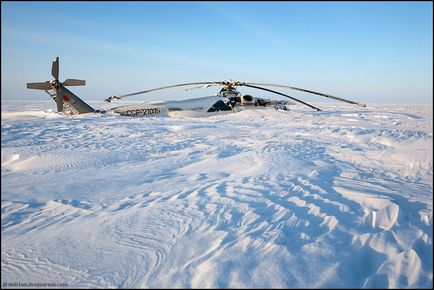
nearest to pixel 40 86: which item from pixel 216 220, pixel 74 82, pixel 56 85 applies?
pixel 56 85

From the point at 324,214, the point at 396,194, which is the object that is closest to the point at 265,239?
the point at 324,214

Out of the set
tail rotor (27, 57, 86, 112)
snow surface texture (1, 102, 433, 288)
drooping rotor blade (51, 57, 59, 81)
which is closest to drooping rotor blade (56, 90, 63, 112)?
tail rotor (27, 57, 86, 112)

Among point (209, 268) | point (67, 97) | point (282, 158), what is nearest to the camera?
point (209, 268)

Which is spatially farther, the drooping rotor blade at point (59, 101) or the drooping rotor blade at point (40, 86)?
the drooping rotor blade at point (59, 101)

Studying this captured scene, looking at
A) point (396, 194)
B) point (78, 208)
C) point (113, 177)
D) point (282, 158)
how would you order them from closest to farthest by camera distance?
point (78, 208)
point (396, 194)
point (113, 177)
point (282, 158)

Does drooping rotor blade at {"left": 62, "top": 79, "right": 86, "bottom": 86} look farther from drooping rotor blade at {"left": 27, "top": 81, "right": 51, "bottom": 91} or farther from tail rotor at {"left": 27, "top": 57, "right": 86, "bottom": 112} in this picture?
drooping rotor blade at {"left": 27, "top": 81, "right": 51, "bottom": 91}

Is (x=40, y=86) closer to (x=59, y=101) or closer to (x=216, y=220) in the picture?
(x=59, y=101)

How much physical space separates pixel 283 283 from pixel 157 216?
6.11 ft

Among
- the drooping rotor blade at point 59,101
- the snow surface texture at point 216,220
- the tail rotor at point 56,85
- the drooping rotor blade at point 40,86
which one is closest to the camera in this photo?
the snow surface texture at point 216,220

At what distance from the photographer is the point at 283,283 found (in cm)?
229

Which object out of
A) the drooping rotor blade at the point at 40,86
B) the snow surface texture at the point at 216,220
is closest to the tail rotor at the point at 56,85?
the drooping rotor blade at the point at 40,86

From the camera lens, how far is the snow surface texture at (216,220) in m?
2.41

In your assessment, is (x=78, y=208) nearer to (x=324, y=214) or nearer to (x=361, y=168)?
(x=324, y=214)

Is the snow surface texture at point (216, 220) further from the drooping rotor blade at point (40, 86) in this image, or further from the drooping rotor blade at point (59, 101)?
the drooping rotor blade at point (40, 86)
